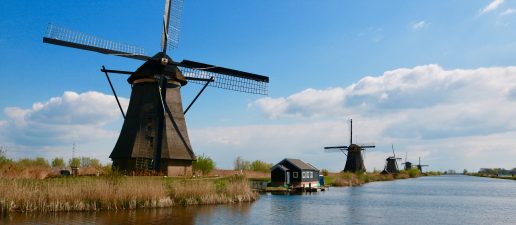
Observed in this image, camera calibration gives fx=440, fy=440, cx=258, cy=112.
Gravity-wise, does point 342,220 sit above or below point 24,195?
below

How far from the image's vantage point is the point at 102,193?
19156mm

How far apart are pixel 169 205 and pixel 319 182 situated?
28.1 m

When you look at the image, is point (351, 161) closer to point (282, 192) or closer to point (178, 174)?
point (282, 192)

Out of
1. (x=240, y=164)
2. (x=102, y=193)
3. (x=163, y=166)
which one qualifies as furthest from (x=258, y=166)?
(x=102, y=193)

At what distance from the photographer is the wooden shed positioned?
137ft

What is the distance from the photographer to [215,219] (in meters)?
18.2

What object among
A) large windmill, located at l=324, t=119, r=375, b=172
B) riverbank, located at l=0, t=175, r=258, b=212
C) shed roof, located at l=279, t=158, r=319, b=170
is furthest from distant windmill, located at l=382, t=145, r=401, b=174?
riverbank, located at l=0, t=175, r=258, b=212

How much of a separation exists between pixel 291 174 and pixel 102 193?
84.6 feet

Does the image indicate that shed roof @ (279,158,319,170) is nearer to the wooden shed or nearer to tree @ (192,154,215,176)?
the wooden shed

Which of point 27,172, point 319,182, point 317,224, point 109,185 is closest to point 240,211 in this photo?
point 317,224

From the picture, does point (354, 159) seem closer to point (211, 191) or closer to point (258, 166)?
point (258, 166)

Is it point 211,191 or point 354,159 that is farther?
point 354,159

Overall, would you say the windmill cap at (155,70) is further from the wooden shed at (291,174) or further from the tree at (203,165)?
the wooden shed at (291,174)

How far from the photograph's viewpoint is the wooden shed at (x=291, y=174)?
41.8m
